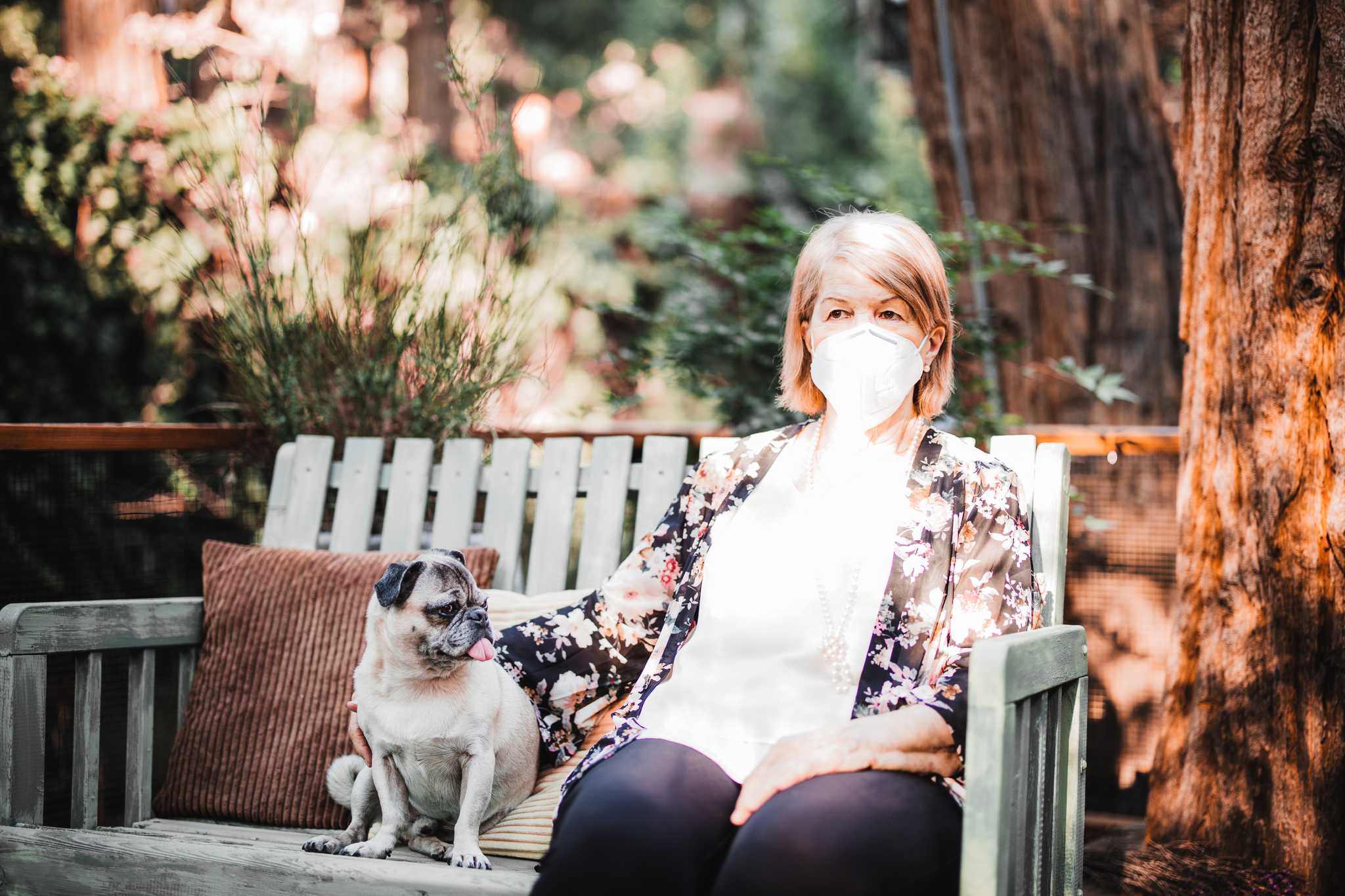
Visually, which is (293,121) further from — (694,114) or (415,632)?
(694,114)

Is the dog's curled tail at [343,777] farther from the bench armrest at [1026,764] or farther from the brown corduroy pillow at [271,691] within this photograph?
the bench armrest at [1026,764]

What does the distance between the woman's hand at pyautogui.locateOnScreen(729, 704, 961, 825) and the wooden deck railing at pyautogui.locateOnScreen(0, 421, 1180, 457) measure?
1265mm

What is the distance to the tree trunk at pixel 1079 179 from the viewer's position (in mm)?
4141

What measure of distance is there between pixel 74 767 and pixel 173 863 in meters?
Answer: 0.55

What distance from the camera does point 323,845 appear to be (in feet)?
6.32

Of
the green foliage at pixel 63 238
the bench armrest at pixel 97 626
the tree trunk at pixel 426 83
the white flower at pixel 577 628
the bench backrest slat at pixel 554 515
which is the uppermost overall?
the tree trunk at pixel 426 83

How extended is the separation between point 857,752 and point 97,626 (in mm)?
1655

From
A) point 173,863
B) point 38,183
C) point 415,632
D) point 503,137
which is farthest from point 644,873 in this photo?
point 38,183

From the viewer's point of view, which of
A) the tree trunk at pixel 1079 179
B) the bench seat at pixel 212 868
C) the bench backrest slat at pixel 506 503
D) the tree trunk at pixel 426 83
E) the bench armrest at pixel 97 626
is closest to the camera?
the bench seat at pixel 212 868

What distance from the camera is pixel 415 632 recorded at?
1.93m

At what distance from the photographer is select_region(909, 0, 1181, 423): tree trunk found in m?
4.14

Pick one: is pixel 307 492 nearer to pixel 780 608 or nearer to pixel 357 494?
pixel 357 494

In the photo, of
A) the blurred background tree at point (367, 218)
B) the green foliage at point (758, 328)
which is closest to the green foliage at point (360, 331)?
the blurred background tree at point (367, 218)

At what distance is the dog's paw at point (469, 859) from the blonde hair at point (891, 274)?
1123 millimetres
